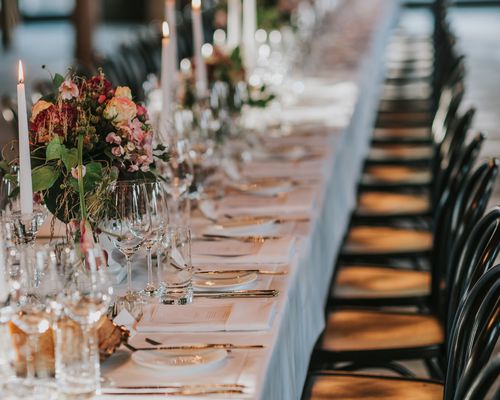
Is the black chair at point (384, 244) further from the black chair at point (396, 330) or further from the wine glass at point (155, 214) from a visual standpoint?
the wine glass at point (155, 214)

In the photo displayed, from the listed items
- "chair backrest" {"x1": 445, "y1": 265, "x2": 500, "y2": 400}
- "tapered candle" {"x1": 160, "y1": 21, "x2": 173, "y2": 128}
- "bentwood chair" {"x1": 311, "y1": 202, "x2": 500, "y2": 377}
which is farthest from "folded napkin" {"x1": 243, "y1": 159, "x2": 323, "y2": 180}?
"chair backrest" {"x1": 445, "y1": 265, "x2": 500, "y2": 400}

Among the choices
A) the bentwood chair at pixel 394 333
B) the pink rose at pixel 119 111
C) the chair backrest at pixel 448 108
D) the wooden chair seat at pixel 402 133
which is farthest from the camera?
the wooden chair seat at pixel 402 133

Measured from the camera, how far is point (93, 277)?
1.99m

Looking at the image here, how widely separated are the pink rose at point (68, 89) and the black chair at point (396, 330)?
1.24m

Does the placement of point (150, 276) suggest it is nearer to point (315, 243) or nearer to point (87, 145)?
point (87, 145)

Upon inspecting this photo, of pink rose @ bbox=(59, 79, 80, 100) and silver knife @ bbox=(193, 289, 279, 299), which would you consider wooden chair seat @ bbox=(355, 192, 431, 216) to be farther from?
pink rose @ bbox=(59, 79, 80, 100)

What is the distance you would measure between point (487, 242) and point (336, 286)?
129 cm

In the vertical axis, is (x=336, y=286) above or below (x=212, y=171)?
below

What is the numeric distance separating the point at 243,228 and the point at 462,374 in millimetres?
1022

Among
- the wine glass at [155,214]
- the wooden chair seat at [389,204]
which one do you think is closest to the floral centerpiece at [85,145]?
the wine glass at [155,214]

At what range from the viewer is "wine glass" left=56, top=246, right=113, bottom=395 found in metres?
1.92

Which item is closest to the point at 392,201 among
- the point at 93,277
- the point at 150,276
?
the point at 150,276

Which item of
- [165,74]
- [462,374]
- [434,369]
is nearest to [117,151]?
[165,74]

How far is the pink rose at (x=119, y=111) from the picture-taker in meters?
2.53
